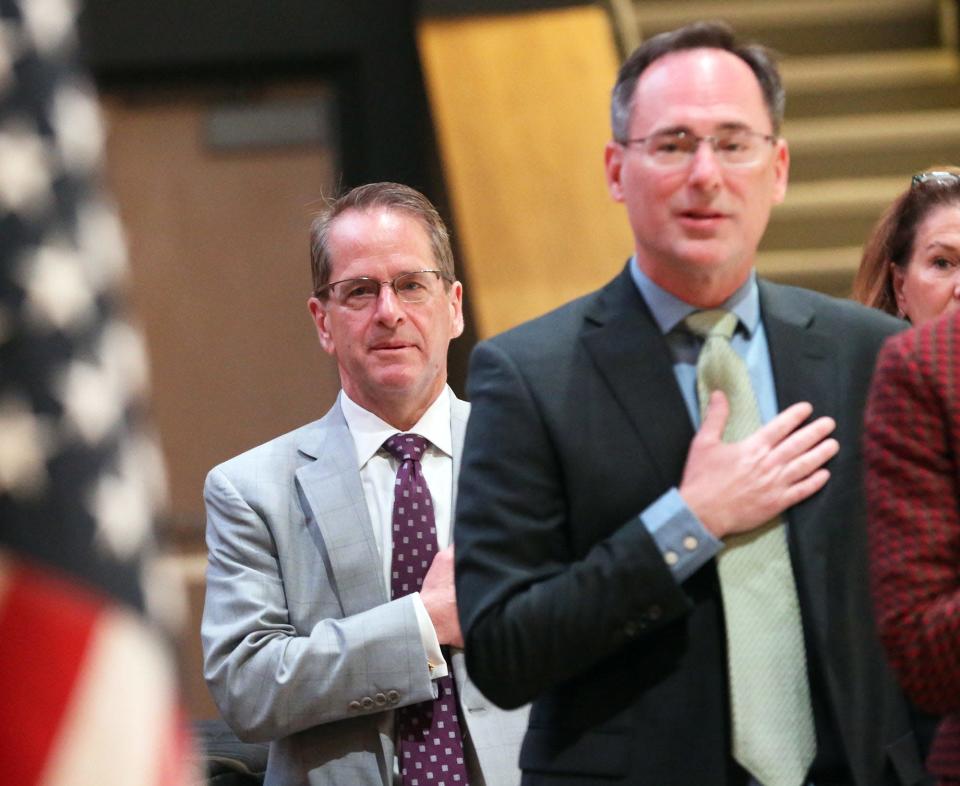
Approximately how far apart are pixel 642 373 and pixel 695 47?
1.49 ft

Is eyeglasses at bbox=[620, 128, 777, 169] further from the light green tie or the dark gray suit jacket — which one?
the light green tie

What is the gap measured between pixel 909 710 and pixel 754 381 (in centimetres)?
47

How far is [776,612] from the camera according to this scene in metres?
2.16

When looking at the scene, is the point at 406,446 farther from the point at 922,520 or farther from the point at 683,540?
the point at 922,520

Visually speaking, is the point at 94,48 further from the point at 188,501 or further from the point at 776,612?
the point at 776,612

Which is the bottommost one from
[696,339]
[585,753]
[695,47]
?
[585,753]

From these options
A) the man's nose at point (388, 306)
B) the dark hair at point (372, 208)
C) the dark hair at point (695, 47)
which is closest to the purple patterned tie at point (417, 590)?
the man's nose at point (388, 306)

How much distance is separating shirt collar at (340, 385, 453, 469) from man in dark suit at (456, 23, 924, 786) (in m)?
0.85

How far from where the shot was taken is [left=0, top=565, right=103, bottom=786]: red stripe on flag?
137 cm

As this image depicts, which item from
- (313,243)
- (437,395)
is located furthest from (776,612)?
(313,243)

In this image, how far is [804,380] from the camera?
227 cm

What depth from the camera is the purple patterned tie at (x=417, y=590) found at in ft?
9.44

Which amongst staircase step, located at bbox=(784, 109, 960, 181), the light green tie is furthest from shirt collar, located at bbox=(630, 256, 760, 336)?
staircase step, located at bbox=(784, 109, 960, 181)

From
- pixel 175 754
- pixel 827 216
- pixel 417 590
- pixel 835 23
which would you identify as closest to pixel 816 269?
pixel 827 216
